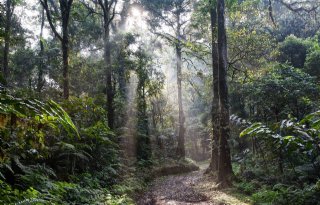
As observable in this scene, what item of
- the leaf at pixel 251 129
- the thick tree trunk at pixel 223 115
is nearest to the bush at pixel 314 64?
the thick tree trunk at pixel 223 115

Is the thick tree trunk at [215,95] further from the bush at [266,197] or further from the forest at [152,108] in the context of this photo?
Answer: the bush at [266,197]

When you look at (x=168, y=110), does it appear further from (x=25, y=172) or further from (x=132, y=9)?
(x=25, y=172)

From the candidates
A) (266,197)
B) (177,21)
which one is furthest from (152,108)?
(266,197)

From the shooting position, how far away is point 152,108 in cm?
2762

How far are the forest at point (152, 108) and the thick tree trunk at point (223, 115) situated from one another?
0.13 feet

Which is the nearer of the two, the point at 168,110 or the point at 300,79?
the point at 300,79

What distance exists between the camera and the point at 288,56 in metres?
17.6

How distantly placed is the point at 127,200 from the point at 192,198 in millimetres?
2450

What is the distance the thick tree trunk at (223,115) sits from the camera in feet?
35.9

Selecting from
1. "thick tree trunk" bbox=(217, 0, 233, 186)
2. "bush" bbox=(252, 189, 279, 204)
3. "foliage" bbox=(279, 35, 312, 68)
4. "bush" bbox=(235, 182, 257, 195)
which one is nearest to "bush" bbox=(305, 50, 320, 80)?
"foliage" bbox=(279, 35, 312, 68)

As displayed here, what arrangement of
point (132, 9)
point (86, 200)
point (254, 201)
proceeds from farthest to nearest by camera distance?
1. point (132, 9)
2. point (254, 201)
3. point (86, 200)

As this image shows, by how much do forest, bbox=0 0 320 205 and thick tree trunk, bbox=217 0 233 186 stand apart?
0.13 feet

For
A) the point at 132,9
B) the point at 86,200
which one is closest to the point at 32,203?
the point at 86,200

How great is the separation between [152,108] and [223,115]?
16.7 metres
